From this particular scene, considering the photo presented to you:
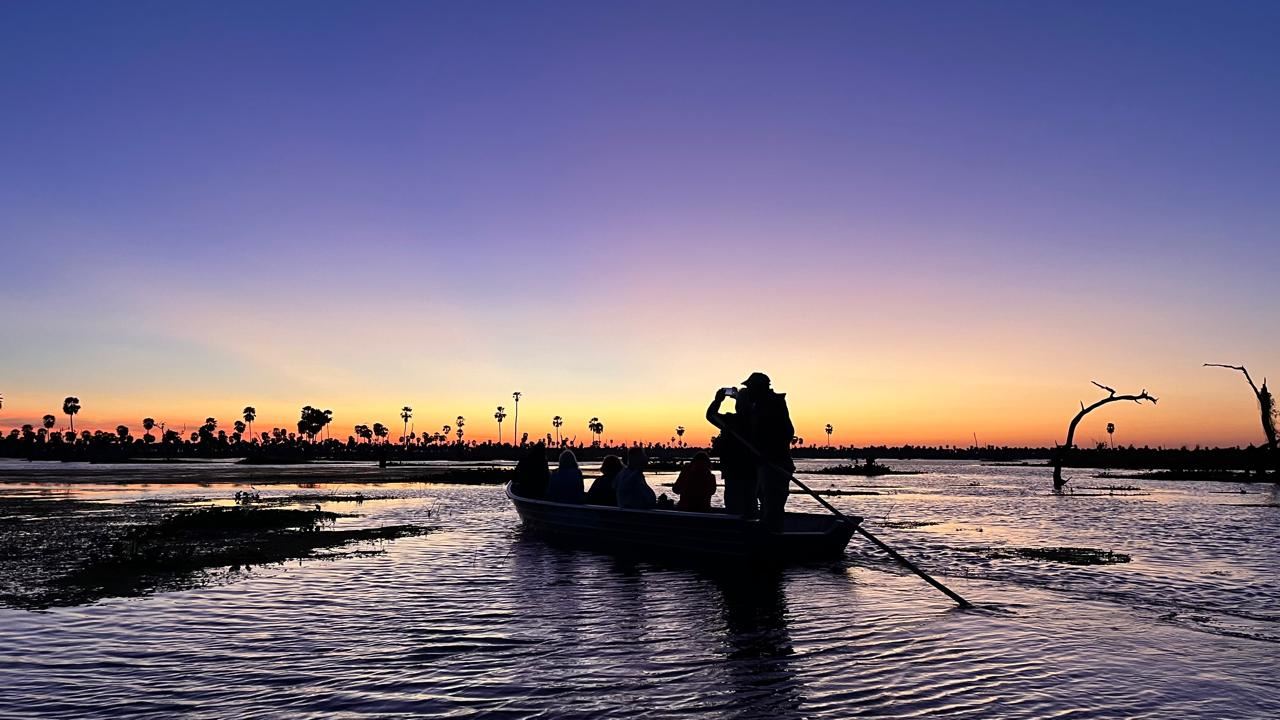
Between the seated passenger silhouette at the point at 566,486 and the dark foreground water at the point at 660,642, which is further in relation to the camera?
the seated passenger silhouette at the point at 566,486

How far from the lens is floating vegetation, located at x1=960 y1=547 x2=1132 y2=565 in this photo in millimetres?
16391

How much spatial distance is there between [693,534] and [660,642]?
6610mm

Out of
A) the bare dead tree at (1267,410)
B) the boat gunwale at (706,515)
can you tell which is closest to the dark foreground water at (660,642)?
the boat gunwale at (706,515)

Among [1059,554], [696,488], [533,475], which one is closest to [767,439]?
[696,488]

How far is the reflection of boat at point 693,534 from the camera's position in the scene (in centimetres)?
1533

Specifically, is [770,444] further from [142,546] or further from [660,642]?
[142,546]

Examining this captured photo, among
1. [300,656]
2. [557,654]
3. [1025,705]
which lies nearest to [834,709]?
[1025,705]

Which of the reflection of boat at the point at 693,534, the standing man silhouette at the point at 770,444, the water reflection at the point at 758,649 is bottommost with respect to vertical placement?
the water reflection at the point at 758,649

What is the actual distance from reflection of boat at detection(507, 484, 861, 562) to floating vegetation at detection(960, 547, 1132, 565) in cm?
376

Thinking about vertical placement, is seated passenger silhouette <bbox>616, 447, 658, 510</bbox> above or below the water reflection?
above

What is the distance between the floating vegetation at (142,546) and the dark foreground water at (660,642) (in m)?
1.20

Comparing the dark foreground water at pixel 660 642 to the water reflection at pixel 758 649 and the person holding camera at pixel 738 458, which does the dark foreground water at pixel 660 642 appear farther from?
the person holding camera at pixel 738 458

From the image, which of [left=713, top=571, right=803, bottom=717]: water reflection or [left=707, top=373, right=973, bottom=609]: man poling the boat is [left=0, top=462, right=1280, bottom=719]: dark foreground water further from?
[left=707, top=373, right=973, bottom=609]: man poling the boat

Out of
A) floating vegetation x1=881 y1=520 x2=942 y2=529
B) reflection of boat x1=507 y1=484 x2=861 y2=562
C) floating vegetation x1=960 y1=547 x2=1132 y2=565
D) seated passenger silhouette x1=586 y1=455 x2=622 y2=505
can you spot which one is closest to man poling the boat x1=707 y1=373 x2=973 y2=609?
reflection of boat x1=507 y1=484 x2=861 y2=562
